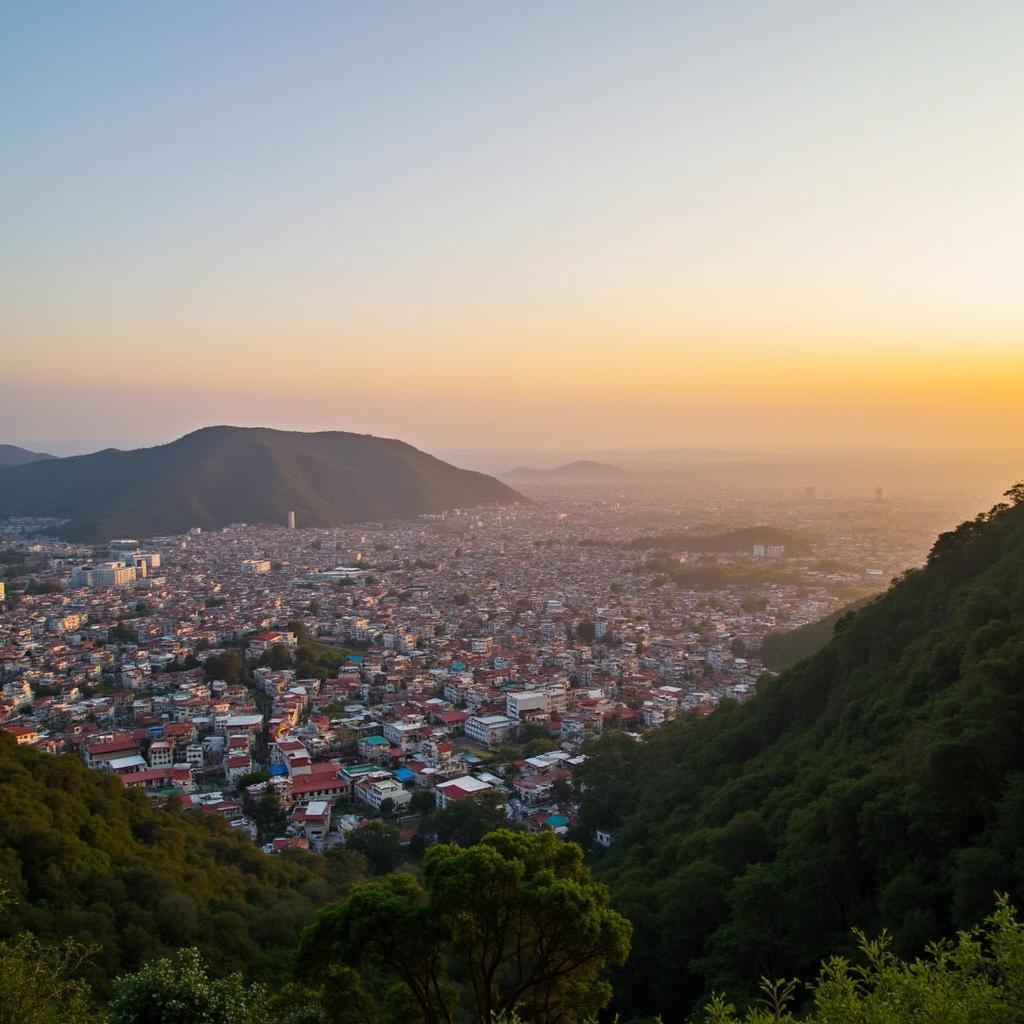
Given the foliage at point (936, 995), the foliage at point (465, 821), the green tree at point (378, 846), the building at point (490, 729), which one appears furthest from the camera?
the building at point (490, 729)

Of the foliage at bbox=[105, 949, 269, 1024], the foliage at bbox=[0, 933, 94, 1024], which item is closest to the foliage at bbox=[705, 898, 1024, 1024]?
the foliage at bbox=[105, 949, 269, 1024]

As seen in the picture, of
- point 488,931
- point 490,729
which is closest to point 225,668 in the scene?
point 490,729

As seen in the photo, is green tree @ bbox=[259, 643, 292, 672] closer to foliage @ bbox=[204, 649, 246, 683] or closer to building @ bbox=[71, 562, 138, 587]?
foliage @ bbox=[204, 649, 246, 683]

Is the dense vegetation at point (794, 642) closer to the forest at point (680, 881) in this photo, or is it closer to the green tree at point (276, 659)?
the forest at point (680, 881)

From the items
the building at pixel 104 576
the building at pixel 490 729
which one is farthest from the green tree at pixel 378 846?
the building at pixel 104 576

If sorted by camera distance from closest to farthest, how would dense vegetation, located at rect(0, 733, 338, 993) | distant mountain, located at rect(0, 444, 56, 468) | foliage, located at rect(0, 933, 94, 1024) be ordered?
foliage, located at rect(0, 933, 94, 1024) < dense vegetation, located at rect(0, 733, 338, 993) < distant mountain, located at rect(0, 444, 56, 468)

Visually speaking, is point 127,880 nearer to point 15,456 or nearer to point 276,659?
point 276,659
